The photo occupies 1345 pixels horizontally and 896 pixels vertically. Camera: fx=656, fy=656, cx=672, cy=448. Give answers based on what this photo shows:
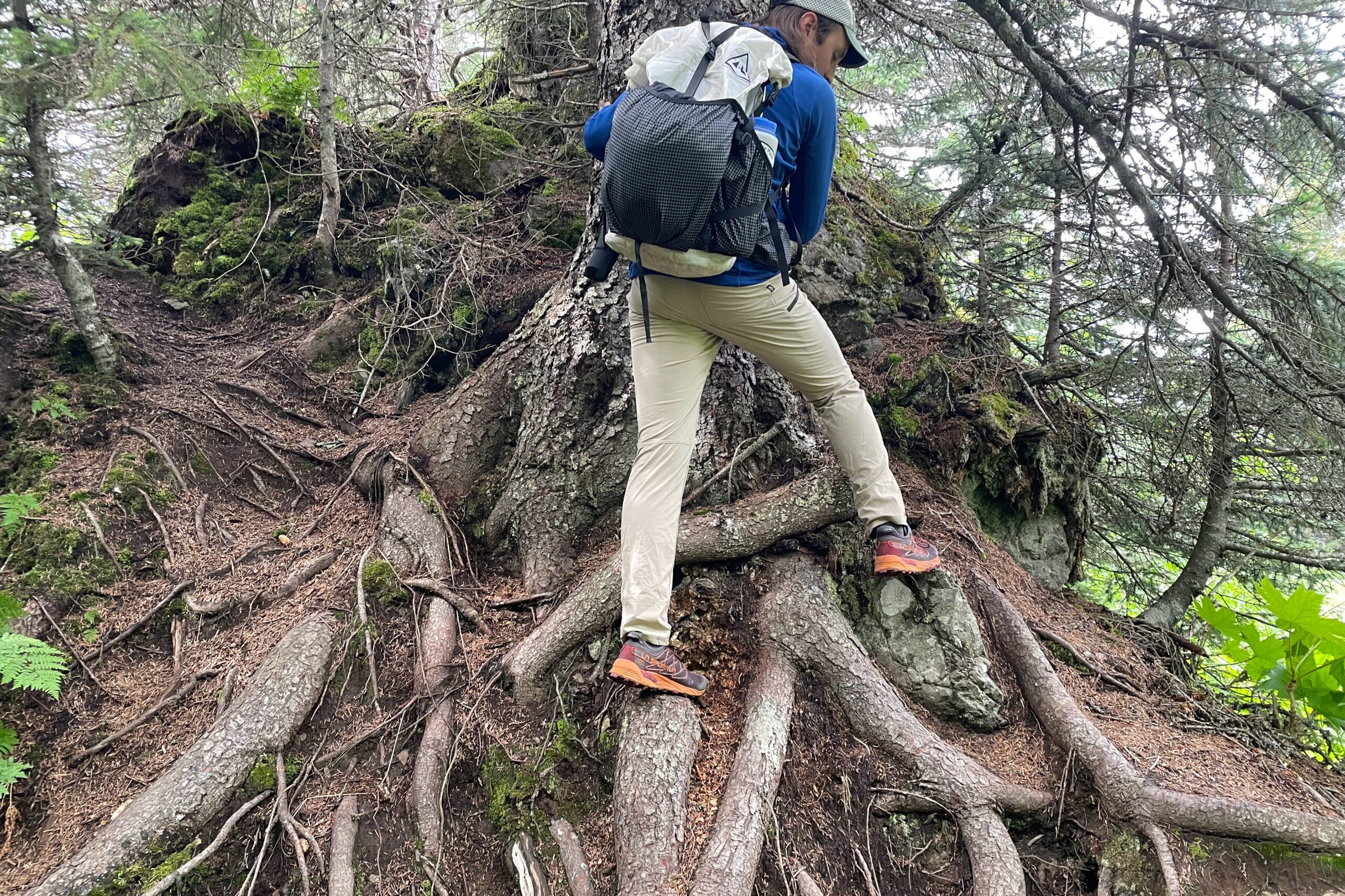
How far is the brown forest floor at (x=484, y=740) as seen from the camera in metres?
2.59

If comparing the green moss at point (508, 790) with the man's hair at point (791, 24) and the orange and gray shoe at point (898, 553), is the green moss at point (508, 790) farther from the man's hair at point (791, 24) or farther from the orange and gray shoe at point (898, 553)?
the man's hair at point (791, 24)

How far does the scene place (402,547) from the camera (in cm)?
370

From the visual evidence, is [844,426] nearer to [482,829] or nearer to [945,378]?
[945,378]

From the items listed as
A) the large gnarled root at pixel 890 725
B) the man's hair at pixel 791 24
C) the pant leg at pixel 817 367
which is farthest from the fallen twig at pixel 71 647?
the man's hair at pixel 791 24

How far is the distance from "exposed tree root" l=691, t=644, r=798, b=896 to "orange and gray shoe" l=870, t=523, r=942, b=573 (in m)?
0.68

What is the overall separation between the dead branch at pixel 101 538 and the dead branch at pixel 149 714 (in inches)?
34.3

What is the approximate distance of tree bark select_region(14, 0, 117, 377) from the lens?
3512 mm

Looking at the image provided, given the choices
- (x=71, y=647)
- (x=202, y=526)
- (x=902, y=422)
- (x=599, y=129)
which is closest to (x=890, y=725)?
(x=902, y=422)

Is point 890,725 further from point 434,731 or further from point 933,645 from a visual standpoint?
point 434,731

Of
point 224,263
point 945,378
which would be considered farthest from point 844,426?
point 224,263

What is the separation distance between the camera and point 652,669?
9.01 feet

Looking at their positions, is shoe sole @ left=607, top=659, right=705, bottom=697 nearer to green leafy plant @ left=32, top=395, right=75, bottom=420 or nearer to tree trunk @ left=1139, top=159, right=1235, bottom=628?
tree trunk @ left=1139, top=159, right=1235, bottom=628

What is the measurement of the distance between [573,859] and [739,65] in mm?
3036

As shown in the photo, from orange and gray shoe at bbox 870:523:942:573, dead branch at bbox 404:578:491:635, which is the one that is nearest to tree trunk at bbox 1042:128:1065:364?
orange and gray shoe at bbox 870:523:942:573
